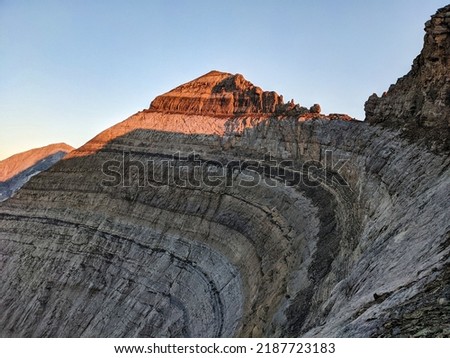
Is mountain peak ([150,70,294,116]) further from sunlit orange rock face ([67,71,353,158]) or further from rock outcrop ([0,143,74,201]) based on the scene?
rock outcrop ([0,143,74,201])

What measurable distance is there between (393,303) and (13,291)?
46.2 meters

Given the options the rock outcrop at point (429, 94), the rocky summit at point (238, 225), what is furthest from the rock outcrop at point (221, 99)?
the rock outcrop at point (429, 94)

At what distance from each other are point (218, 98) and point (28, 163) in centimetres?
12587

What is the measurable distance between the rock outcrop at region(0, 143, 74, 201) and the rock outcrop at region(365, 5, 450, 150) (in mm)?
129266

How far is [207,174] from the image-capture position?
4175 cm

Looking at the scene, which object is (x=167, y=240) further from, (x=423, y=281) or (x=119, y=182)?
(x=423, y=281)

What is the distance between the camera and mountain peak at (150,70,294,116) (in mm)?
46594

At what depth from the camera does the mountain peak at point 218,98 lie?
4659cm

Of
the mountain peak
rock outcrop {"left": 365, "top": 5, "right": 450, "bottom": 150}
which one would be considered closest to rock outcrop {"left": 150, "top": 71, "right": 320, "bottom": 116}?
the mountain peak

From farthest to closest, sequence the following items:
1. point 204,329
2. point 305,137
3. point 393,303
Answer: point 305,137 < point 204,329 < point 393,303

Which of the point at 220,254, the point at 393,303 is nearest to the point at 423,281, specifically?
the point at 393,303

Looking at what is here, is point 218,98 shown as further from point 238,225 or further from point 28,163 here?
point 28,163

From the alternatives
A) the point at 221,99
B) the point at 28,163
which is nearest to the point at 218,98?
the point at 221,99

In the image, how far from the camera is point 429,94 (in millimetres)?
24609
